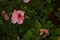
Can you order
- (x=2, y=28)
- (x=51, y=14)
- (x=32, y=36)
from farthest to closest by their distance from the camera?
1. (x=51, y=14)
2. (x=2, y=28)
3. (x=32, y=36)

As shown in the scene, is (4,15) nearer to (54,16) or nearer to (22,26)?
(22,26)

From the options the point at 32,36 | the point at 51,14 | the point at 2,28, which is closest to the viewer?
the point at 32,36

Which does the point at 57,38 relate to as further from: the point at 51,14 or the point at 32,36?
the point at 51,14

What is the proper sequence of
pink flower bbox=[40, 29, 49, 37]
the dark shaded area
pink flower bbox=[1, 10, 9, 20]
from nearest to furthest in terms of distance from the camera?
pink flower bbox=[40, 29, 49, 37] < pink flower bbox=[1, 10, 9, 20] < the dark shaded area

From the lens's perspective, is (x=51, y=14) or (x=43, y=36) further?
(x=51, y=14)

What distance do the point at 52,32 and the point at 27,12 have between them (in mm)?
A: 294

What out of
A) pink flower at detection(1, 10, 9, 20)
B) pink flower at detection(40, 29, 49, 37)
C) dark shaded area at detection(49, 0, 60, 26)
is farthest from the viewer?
dark shaded area at detection(49, 0, 60, 26)

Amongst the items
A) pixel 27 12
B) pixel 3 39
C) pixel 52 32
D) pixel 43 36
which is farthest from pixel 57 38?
pixel 3 39

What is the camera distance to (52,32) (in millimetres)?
2125

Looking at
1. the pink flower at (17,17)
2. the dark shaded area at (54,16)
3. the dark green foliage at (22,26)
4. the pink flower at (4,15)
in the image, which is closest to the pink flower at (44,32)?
the dark green foliage at (22,26)

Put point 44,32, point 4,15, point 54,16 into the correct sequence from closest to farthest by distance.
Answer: point 44,32 < point 4,15 < point 54,16

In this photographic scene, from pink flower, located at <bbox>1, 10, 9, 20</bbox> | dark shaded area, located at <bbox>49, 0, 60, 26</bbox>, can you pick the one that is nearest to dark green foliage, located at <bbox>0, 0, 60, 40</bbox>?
pink flower, located at <bbox>1, 10, 9, 20</bbox>

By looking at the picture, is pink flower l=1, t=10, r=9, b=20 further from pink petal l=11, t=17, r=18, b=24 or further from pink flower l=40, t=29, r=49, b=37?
pink flower l=40, t=29, r=49, b=37

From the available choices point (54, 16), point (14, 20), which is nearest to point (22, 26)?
point (14, 20)
